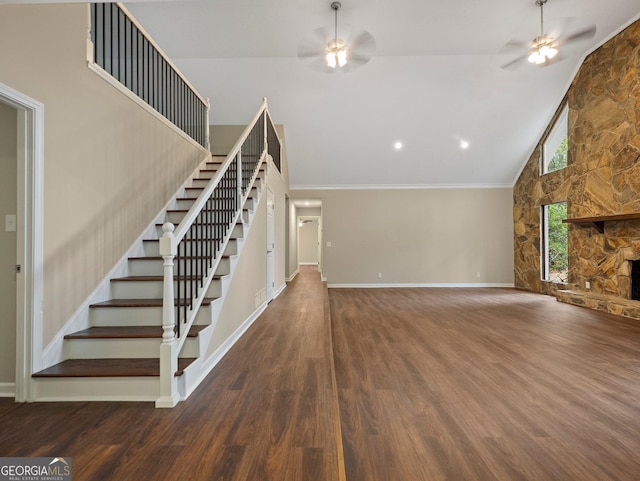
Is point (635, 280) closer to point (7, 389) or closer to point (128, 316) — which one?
point (128, 316)

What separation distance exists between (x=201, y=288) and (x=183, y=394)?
2.62 ft

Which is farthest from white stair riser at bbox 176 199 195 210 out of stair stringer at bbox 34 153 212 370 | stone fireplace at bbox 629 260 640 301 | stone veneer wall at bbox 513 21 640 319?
stone fireplace at bbox 629 260 640 301

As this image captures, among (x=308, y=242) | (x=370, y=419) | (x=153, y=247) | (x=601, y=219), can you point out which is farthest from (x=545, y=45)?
(x=308, y=242)

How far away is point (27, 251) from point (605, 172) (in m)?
7.87

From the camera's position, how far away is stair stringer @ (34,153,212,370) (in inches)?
90.0

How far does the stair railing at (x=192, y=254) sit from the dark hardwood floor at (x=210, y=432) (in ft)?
0.94

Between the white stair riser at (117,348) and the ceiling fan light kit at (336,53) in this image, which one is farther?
the ceiling fan light kit at (336,53)

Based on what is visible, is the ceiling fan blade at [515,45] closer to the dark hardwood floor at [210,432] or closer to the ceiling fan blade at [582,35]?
the ceiling fan blade at [582,35]

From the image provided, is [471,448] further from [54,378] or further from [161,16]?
[161,16]

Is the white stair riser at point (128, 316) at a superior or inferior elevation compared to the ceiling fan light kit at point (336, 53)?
inferior

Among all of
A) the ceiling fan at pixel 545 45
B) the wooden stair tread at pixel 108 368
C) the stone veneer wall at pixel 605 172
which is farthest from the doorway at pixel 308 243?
the wooden stair tread at pixel 108 368

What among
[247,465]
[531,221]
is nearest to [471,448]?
[247,465]

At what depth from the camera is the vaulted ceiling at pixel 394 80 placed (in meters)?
4.37

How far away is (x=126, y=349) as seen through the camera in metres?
2.39
